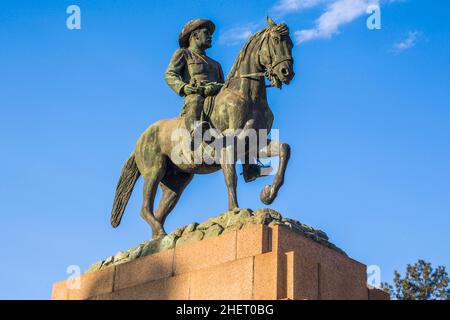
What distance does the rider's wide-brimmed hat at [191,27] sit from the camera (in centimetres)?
1549

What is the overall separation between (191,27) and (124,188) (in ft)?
10.4

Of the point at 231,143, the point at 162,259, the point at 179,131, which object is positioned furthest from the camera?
the point at 179,131

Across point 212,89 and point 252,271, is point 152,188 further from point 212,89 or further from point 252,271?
point 252,271

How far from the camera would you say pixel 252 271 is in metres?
10.9

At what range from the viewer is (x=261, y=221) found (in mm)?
11562

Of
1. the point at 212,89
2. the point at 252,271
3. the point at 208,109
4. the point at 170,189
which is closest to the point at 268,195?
the point at 208,109

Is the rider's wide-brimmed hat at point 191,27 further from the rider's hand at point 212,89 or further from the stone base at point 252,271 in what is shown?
the stone base at point 252,271

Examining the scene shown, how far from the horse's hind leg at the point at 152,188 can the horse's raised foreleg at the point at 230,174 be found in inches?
75.0

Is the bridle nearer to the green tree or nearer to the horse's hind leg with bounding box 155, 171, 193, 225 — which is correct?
the horse's hind leg with bounding box 155, 171, 193, 225
